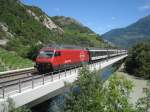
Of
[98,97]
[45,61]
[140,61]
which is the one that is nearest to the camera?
[98,97]

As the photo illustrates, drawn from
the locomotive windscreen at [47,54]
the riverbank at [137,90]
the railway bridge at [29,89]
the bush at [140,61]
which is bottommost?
the riverbank at [137,90]

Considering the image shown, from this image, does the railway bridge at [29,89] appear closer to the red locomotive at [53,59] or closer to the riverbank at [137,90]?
the red locomotive at [53,59]

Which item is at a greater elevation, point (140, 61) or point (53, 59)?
point (53, 59)

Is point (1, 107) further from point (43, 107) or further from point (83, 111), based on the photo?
point (43, 107)

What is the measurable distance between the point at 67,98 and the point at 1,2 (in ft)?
382

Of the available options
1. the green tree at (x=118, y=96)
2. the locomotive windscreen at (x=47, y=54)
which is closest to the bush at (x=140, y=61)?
the locomotive windscreen at (x=47, y=54)

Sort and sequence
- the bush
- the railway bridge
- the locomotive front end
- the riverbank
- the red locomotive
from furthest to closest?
the bush, the riverbank, the red locomotive, the locomotive front end, the railway bridge

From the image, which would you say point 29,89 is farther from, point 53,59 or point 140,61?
point 140,61

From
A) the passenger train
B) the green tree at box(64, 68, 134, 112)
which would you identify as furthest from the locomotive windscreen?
the green tree at box(64, 68, 134, 112)

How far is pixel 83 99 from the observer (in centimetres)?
2731

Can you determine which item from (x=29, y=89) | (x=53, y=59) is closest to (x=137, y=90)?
(x=53, y=59)

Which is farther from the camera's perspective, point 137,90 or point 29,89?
point 137,90

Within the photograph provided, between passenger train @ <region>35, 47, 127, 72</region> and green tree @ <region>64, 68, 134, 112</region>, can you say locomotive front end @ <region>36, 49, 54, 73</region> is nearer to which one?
passenger train @ <region>35, 47, 127, 72</region>

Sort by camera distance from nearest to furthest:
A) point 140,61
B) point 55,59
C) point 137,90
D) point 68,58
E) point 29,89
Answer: point 29,89, point 55,59, point 68,58, point 137,90, point 140,61
